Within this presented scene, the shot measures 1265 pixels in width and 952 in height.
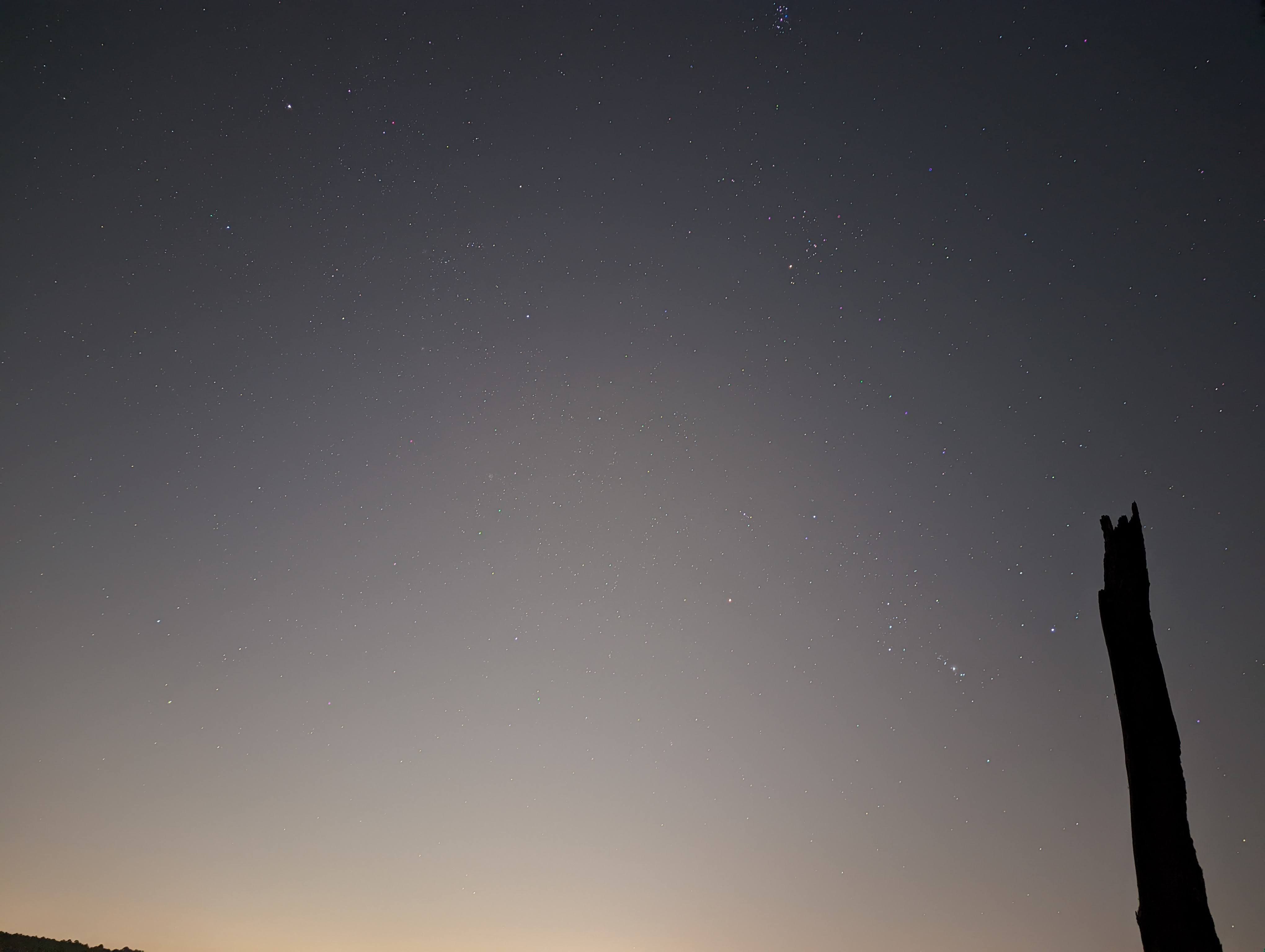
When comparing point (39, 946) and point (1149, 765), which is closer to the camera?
point (1149, 765)

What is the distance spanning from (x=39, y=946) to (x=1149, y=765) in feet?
93.1

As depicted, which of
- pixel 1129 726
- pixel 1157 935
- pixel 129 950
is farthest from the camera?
pixel 129 950

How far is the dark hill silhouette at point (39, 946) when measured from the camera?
19.7 m

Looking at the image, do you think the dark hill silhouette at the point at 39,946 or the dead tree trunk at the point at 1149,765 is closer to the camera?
the dead tree trunk at the point at 1149,765

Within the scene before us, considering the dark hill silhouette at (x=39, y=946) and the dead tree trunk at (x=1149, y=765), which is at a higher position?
the dead tree trunk at (x=1149, y=765)

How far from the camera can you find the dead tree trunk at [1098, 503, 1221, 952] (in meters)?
4.67

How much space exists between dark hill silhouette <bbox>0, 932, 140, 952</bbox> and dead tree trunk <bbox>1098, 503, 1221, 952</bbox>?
1018 inches

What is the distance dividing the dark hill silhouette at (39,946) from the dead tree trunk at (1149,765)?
2586 cm

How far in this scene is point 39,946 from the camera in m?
20.8

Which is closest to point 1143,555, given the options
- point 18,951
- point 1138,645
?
point 1138,645

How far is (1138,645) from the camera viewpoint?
5344 millimetres

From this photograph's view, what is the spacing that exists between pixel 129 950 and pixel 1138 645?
3004 centimetres

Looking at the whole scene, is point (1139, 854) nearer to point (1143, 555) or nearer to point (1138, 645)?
point (1138, 645)

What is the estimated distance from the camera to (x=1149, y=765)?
16.6ft
